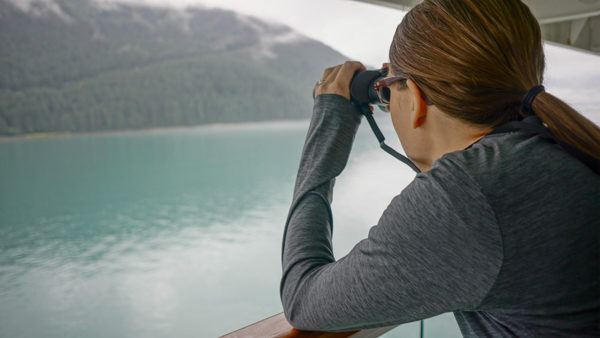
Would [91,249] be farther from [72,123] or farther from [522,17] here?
[522,17]

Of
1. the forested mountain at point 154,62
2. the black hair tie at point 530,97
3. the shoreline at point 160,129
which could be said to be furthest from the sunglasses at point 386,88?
the forested mountain at point 154,62

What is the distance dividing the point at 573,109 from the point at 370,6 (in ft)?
5.13

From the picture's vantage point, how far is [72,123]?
13898mm

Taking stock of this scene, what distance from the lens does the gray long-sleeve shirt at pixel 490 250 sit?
337mm

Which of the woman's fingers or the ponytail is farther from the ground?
the woman's fingers

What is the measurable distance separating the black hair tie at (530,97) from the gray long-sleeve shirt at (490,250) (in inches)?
1.6

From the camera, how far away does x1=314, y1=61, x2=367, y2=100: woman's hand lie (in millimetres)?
608

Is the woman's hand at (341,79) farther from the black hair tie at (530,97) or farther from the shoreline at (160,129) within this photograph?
the shoreline at (160,129)

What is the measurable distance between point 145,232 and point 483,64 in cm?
2107

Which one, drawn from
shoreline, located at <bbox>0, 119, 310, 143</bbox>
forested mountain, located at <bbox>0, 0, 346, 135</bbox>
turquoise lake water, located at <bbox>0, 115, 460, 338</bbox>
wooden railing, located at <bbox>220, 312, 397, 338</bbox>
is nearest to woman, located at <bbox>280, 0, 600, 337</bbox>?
wooden railing, located at <bbox>220, 312, 397, 338</bbox>

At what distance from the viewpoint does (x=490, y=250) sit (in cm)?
34

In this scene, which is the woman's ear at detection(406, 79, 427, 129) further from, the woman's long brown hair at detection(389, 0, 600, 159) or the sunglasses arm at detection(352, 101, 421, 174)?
the sunglasses arm at detection(352, 101, 421, 174)

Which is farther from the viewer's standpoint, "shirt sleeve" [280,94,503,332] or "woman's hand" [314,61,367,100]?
"woman's hand" [314,61,367,100]

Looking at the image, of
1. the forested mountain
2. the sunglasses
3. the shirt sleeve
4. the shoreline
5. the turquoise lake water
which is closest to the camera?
the shirt sleeve
